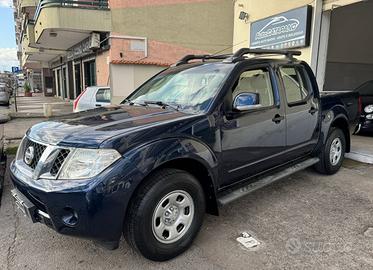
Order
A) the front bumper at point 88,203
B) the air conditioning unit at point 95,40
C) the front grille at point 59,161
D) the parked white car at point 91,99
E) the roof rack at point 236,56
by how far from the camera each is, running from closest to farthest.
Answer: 1. the front bumper at point 88,203
2. the front grille at point 59,161
3. the roof rack at point 236,56
4. the parked white car at point 91,99
5. the air conditioning unit at point 95,40

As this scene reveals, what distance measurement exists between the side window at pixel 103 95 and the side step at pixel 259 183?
23.9 ft

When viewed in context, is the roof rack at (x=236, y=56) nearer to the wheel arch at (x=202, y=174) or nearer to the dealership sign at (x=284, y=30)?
the wheel arch at (x=202, y=174)

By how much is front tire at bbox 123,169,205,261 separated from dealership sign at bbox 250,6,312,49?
281 inches

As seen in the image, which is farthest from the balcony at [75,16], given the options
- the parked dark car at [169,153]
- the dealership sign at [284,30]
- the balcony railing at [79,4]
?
A: the parked dark car at [169,153]

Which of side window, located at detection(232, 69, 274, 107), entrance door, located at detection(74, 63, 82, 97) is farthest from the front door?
entrance door, located at detection(74, 63, 82, 97)

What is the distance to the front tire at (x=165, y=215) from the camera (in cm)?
266

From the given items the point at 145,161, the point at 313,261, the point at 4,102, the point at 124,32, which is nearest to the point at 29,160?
the point at 145,161

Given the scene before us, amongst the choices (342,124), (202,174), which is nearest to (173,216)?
(202,174)

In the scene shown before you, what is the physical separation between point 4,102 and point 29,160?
24.1 meters

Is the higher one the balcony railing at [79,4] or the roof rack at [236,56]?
the balcony railing at [79,4]

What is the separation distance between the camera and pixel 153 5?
51.1 ft

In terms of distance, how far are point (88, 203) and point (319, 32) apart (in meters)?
8.14

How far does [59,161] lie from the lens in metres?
2.60

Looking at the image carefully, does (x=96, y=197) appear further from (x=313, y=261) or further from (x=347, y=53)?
(x=347, y=53)
